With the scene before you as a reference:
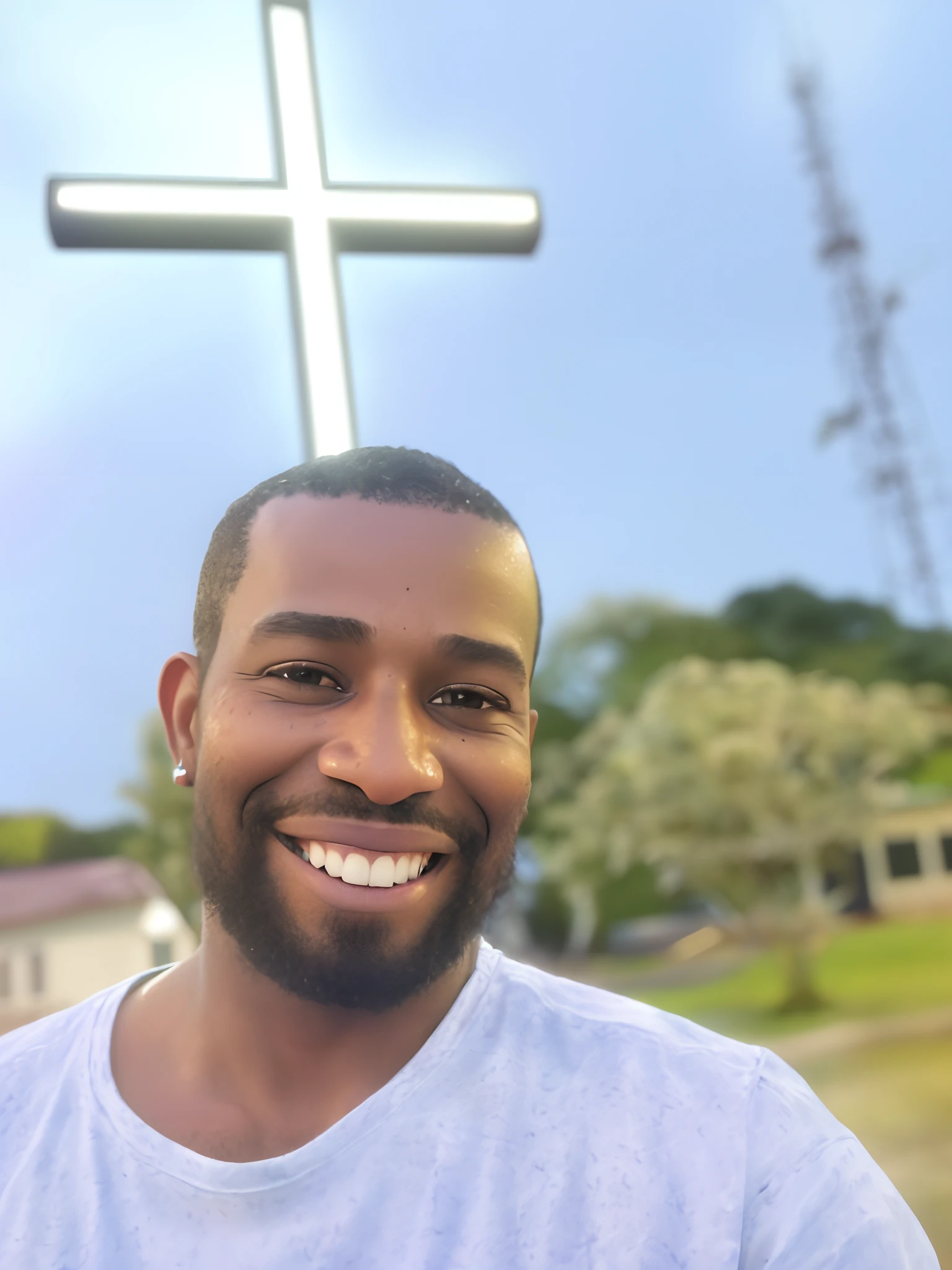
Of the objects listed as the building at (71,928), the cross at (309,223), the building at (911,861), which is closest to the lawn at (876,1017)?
the building at (911,861)

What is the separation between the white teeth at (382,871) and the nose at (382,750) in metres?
0.06

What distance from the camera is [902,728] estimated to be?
8.33m

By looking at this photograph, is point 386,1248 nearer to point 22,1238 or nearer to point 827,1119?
point 22,1238

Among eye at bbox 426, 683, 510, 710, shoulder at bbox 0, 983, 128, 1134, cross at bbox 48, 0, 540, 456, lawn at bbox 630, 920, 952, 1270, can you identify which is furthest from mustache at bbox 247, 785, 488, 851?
lawn at bbox 630, 920, 952, 1270

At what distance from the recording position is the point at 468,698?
47.0 inches

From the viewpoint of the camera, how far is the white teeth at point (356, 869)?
1.08 meters

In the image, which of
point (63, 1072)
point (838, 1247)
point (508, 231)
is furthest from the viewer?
point (508, 231)

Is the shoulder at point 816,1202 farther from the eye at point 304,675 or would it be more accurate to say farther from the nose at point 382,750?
the eye at point 304,675

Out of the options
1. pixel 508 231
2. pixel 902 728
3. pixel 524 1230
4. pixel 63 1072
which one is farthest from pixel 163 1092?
pixel 902 728

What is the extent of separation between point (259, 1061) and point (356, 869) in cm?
31

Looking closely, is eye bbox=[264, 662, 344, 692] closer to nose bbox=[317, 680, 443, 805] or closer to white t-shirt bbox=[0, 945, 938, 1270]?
nose bbox=[317, 680, 443, 805]

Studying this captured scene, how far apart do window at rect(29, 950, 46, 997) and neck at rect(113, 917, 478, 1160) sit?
289 inches

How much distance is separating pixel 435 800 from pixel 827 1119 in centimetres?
57

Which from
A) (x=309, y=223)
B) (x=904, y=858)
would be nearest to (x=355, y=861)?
(x=309, y=223)
